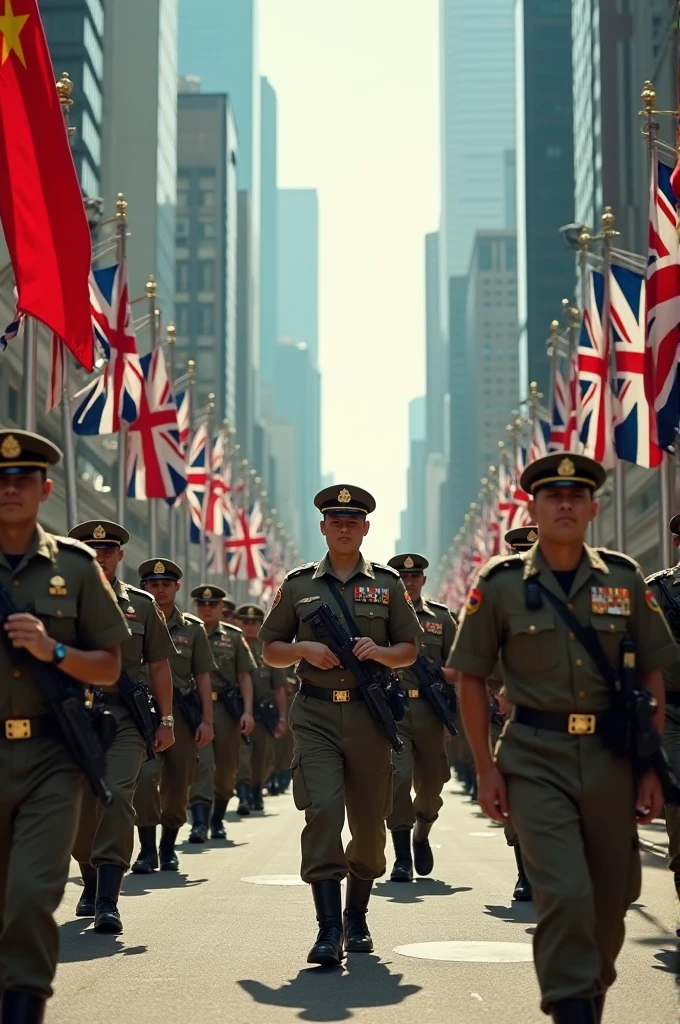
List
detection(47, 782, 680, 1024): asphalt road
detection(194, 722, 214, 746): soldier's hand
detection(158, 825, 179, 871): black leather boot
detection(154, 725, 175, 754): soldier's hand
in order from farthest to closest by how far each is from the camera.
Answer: detection(158, 825, 179, 871): black leather boot
detection(194, 722, 214, 746): soldier's hand
detection(154, 725, 175, 754): soldier's hand
detection(47, 782, 680, 1024): asphalt road

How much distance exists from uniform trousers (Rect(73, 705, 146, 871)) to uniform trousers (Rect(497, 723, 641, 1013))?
3776 mm

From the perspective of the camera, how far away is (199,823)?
1591cm

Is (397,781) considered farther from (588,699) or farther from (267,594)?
(267,594)

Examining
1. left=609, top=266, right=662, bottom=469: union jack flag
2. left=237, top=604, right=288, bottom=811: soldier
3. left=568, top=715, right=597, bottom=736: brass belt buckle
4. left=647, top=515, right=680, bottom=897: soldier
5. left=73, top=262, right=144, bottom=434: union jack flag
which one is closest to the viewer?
left=568, top=715, right=597, bottom=736: brass belt buckle

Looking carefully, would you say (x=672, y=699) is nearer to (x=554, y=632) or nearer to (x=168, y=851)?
(x=554, y=632)

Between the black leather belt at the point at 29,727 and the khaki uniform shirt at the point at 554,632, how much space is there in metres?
1.45

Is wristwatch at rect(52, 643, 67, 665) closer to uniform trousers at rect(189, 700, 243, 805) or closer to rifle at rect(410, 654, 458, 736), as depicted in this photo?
rifle at rect(410, 654, 458, 736)

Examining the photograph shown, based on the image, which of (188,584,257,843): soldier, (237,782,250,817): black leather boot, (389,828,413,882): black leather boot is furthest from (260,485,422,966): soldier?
(237,782,250,817): black leather boot

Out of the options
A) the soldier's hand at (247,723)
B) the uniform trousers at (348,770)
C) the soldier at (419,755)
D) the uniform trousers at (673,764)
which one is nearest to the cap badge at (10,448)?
the uniform trousers at (348,770)

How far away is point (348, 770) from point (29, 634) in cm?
332

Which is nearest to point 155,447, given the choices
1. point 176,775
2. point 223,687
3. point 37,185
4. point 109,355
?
point 109,355

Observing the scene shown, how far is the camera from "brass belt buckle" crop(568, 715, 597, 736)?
19.8 feet

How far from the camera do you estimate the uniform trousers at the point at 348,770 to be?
8.66 meters

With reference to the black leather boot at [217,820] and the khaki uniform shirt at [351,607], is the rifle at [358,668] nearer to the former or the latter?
the khaki uniform shirt at [351,607]
